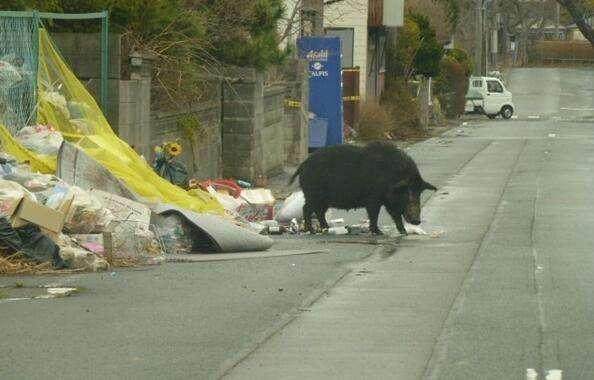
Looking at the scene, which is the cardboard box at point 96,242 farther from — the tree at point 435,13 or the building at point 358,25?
the tree at point 435,13

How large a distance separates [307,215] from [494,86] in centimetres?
5133

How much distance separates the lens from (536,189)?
89.2 feet

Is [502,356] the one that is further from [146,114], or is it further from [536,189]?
[536,189]

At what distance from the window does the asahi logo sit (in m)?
32.4

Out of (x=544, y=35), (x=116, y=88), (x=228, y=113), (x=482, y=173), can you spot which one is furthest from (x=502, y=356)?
(x=544, y=35)

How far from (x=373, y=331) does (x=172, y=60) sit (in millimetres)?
12516

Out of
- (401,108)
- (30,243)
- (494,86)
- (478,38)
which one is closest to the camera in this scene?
(30,243)

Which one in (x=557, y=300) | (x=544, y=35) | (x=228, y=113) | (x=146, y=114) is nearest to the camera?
(x=557, y=300)

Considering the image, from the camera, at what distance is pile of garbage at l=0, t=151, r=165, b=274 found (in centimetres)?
1381

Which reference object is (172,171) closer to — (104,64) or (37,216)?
(104,64)

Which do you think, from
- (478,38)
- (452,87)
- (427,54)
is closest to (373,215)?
(427,54)

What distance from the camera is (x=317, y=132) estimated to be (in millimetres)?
37125

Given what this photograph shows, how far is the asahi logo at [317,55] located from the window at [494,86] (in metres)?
32.4

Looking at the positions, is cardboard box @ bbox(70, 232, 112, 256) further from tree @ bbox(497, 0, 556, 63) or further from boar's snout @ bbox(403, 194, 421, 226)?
tree @ bbox(497, 0, 556, 63)
